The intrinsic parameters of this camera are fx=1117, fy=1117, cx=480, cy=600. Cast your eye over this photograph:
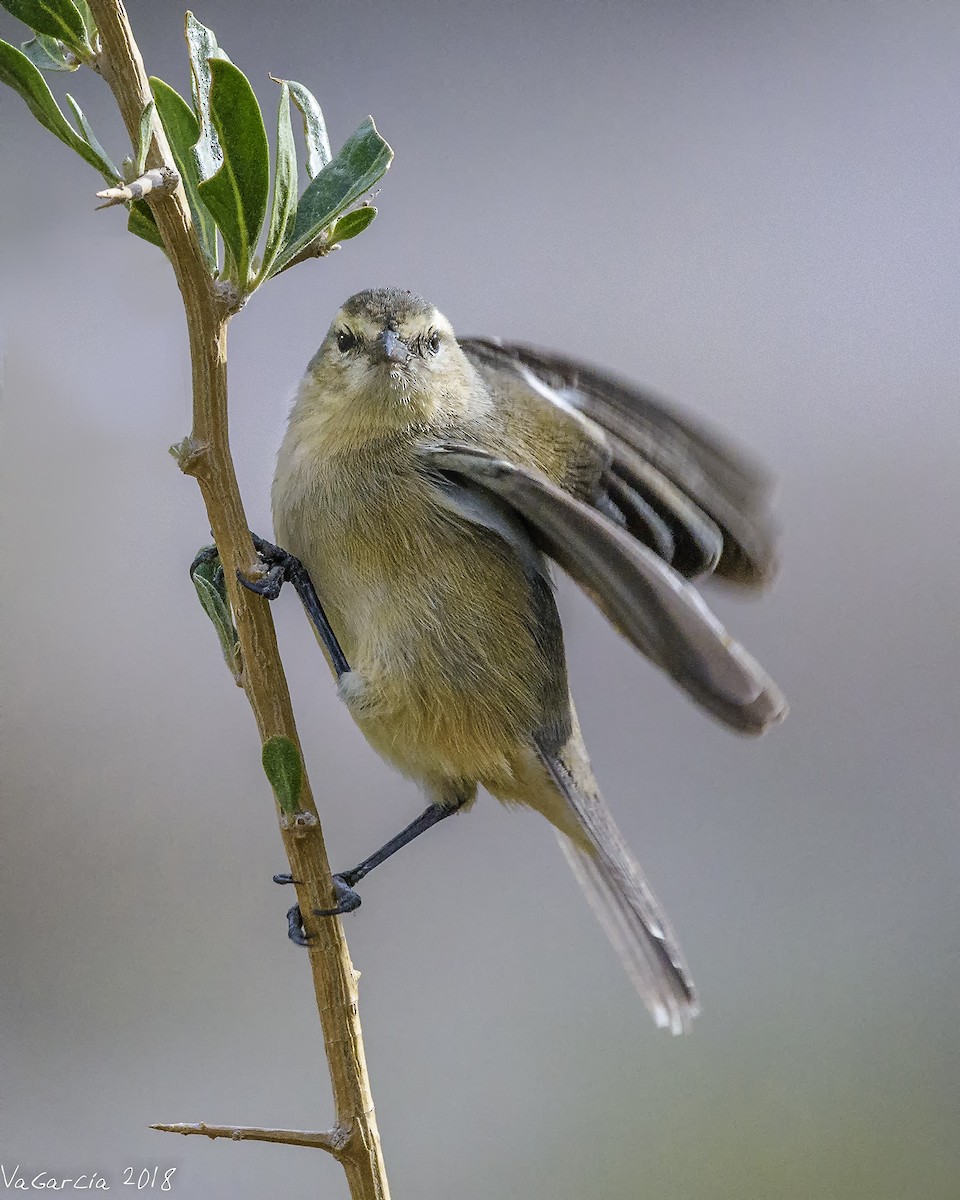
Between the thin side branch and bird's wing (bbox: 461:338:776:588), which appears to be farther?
bird's wing (bbox: 461:338:776:588)

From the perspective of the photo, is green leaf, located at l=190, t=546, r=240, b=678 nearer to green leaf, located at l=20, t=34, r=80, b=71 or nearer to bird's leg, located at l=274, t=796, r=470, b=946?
bird's leg, located at l=274, t=796, r=470, b=946

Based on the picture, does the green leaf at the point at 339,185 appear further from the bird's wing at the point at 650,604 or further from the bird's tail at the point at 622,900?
the bird's tail at the point at 622,900

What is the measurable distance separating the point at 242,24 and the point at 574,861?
1.19m

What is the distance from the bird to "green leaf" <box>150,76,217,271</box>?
24cm

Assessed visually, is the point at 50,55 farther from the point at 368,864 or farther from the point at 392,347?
the point at 368,864

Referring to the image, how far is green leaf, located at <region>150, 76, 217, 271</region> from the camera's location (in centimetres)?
52

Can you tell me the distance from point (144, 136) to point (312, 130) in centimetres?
14

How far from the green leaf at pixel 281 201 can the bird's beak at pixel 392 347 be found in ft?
0.98

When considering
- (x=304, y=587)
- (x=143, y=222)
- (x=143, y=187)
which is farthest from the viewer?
(x=304, y=587)

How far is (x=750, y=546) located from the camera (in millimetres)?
802

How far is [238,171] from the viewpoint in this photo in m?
0.53

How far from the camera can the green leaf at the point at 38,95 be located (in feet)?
1.70

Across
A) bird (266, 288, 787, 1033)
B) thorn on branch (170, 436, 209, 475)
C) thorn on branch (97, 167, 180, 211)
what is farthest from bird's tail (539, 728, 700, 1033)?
thorn on branch (97, 167, 180, 211)

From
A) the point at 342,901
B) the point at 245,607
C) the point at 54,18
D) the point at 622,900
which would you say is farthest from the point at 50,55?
the point at 622,900
